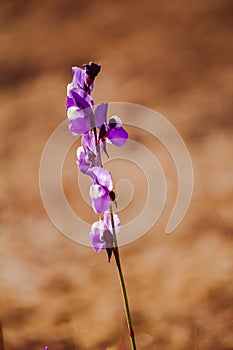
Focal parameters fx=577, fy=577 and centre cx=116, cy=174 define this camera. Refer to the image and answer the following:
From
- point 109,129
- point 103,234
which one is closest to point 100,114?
point 109,129

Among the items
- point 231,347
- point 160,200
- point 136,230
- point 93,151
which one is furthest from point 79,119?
point 231,347

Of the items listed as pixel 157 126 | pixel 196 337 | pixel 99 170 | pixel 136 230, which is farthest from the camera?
pixel 157 126

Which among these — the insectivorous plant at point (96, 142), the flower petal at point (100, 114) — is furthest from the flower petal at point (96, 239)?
the flower petal at point (100, 114)

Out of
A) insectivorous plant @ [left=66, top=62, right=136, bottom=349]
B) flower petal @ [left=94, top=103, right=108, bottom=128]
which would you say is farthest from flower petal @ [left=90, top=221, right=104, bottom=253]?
flower petal @ [left=94, top=103, right=108, bottom=128]

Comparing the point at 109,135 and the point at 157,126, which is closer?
the point at 109,135

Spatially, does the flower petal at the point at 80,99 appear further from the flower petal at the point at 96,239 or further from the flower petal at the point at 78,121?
the flower petal at the point at 96,239

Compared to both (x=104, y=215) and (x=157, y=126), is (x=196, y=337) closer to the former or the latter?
(x=157, y=126)

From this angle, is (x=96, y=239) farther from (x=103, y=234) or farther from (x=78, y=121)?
(x=78, y=121)
